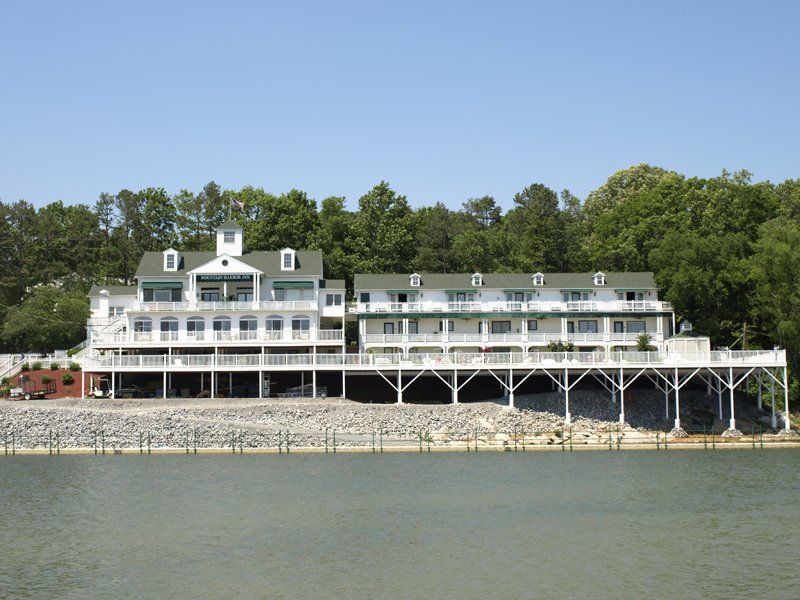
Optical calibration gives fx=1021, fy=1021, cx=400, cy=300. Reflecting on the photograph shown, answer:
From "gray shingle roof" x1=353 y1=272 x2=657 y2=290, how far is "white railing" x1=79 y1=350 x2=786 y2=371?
9.04 metres

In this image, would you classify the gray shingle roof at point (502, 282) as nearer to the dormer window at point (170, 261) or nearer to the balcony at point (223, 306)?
the balcony at point (223, 306)

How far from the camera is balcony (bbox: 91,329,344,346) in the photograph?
63.1 metres

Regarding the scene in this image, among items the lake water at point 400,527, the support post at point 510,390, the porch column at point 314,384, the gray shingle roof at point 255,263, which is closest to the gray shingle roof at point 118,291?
the gray shingle roof at point 255,263

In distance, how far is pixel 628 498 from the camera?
38562mm

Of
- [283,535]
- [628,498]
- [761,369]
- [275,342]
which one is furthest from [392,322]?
[283,535]

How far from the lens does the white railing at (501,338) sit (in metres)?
65.1

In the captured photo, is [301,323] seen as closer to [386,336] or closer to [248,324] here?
[248,324]

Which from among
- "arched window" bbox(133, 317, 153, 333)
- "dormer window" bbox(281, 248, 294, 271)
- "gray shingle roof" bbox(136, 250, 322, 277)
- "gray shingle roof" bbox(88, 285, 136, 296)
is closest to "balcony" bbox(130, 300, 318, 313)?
"arched window" bbox(133, 317, 153, 333)

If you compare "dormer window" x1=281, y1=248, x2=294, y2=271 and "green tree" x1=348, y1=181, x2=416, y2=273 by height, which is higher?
"green tree" x1=348, y1=181, x2=416, y2=273

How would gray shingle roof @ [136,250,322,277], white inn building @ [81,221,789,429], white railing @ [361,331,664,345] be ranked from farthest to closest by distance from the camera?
→ gray shingle roof @ [136,250,322,277]
white railing @ [361,331,664,345]
white inn building @ [81,221,789,429]

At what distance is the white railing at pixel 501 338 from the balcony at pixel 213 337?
10.8 feet

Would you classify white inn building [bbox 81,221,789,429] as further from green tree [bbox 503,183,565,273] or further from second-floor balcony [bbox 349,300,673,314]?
green tree [bbox 503,183,565,273]

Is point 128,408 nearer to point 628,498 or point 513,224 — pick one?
point 628,498

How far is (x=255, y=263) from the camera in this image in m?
68.4
